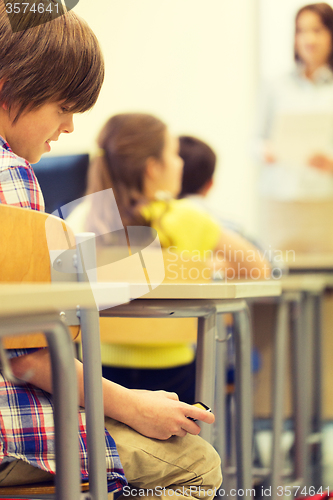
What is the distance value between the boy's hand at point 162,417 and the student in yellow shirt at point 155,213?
0.68 meters

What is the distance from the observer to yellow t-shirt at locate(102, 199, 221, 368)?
1321 mm

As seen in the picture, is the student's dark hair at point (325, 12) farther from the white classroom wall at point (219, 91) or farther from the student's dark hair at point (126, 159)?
the student's dark hair at point (126, 159)

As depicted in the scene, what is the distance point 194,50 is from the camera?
2.44 metres

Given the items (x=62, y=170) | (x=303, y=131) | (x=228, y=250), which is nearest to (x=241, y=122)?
(x=303, y=131)

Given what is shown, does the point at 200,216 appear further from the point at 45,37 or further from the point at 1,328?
the point at 1,328

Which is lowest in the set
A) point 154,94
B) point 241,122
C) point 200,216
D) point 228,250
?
point 228,250

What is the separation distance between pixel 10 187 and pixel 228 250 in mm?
1142

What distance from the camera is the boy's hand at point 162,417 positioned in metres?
0.58

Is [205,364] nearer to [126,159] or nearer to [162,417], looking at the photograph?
[162,417]

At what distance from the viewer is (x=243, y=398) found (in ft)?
2.56

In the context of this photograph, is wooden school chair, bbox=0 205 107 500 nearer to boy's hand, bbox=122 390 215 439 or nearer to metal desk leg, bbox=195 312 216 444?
boy's hand, bbox=122 390 215 439

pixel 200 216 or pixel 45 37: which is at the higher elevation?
pixel 45 37

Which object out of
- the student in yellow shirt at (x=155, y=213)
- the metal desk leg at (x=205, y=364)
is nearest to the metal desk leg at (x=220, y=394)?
the student in yellow shirt at (x=155, y=213)

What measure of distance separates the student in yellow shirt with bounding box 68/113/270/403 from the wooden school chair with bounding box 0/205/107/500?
74cm
